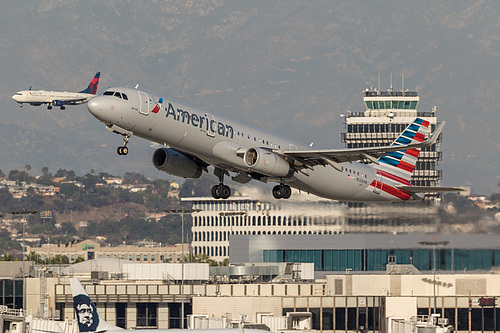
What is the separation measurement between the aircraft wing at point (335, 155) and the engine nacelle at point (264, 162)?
2.53 feet

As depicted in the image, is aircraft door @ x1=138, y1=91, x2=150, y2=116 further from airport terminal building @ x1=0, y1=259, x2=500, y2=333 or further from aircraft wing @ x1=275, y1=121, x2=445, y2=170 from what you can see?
airport terminal building @ x1=0, y1=259, x2=500, y2=333

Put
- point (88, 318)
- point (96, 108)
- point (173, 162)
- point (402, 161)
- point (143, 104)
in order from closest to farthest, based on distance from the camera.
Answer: point (96, 108)
point (143, 104)
point (88, 318)
point (173, 162)
point (402, 161)

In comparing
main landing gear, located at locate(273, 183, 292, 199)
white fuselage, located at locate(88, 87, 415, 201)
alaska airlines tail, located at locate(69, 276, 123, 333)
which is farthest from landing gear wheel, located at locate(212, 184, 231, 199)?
alaska airlines tail, located at locate(69, 276, 123, 333)

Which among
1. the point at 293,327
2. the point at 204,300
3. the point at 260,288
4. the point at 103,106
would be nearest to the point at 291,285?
the point at 260,288

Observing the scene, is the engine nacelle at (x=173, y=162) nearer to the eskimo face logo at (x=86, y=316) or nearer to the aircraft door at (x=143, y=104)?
the aircraft door at (x=143, y=104)

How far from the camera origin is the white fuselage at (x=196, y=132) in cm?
7019

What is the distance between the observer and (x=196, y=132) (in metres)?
72.2

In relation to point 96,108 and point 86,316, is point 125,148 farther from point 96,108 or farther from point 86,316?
point 86,316

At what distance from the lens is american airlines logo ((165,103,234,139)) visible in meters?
71.4

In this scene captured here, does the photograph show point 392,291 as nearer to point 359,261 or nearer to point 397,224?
point 397,224

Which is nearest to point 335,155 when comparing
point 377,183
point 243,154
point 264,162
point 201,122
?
point 264,162

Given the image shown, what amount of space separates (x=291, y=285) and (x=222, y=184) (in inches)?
1190

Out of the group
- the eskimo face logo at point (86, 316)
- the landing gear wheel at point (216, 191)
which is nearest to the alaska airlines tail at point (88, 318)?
the eskimo face logo at point (86, 316)

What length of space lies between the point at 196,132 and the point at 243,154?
12.2 ft
